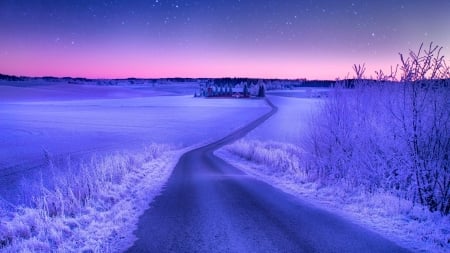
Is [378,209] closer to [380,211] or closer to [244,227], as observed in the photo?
[380,211]

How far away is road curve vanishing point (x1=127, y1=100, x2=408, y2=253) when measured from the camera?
6578mm

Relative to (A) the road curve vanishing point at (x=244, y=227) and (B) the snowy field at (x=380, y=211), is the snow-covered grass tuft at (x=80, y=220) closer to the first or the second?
(A) the road curve vanishing point at (x=244, y=227)

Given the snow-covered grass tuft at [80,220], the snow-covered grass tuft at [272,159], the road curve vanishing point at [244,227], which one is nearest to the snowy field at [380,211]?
the snow-covered grass tuft at [272,159]

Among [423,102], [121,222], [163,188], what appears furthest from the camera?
[163,188]

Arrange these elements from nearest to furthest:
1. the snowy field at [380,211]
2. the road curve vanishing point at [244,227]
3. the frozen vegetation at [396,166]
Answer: the road curve vanishing point at [244,227] → the snowy field at [380,211] → the frozen vegetation at [396,166]

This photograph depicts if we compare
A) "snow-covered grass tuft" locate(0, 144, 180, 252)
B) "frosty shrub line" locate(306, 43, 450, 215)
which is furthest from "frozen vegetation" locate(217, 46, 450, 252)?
"snow-covered grass tuft" locate(0, 144, 180, 252)

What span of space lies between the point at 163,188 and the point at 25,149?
18.2 m

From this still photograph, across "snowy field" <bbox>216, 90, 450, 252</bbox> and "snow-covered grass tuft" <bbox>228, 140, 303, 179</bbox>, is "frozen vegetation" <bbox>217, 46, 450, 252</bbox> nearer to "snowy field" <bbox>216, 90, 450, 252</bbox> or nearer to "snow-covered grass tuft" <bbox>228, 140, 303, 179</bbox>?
"snowy field" <bbox>216, 90, 450, 252</bbox>

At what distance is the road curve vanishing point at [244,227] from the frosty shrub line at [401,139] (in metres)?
2.66

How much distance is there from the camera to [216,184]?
12617mm

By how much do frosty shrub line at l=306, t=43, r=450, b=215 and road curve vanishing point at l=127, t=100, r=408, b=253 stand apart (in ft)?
8.72

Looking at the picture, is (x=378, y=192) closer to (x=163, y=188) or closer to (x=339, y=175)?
(x=339, y=175)

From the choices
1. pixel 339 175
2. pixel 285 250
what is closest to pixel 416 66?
pixel 339 175

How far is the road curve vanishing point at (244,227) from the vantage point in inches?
259
